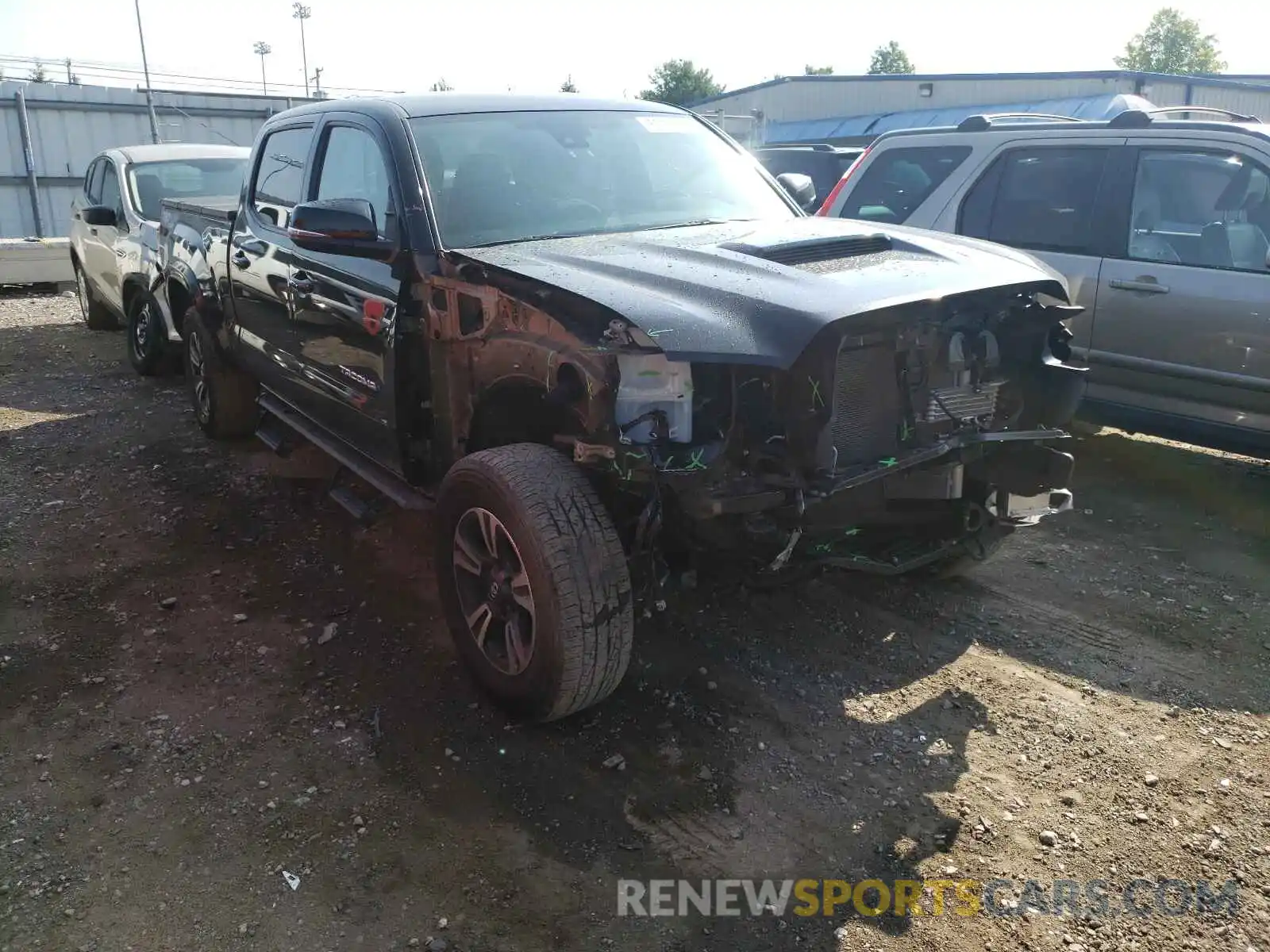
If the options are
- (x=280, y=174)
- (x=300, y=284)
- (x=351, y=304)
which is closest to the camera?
(x=351, y=304)

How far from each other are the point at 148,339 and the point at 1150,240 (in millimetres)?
7143

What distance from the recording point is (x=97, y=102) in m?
20.3

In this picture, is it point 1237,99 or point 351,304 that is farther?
point 1237,99

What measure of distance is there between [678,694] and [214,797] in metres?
1.51

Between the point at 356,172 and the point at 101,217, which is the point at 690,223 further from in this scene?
the point at 101,217

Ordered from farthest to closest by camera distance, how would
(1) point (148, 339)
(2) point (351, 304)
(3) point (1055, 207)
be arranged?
1. (1) point (148, 339)
2. (3) point (1055, 207)
3. (2) point (351, 304)

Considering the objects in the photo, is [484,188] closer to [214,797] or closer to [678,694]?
[678,694]

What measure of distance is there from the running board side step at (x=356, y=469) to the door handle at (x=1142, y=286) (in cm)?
381

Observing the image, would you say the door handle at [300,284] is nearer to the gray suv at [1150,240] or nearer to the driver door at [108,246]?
the gray suv at [1150,240]

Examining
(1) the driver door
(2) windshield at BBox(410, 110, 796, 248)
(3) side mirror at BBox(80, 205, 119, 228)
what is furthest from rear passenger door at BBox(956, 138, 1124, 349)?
(1) the driver door

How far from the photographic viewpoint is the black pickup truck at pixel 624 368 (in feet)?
9.52

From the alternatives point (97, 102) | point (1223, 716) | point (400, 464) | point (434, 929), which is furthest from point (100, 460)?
point (97, 102)

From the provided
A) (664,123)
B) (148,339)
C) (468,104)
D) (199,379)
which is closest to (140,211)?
(148,339)

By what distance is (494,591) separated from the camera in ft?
10.8
